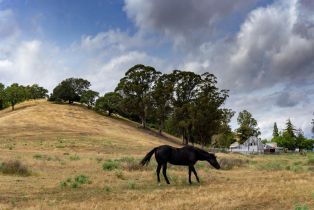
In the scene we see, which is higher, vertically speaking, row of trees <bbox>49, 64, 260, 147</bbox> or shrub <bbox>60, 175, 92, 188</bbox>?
row of trees <bbox>49, 64, 260, 147</bbox>

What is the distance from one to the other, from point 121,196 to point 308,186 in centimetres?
744

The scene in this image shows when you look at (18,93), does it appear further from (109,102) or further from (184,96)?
(184,96)

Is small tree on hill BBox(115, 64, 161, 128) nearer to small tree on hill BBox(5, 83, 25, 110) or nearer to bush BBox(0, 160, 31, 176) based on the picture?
small tree on hill BBox(5, 83, 25, 110)

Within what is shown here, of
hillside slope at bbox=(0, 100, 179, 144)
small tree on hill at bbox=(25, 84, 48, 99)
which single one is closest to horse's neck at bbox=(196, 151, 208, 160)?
hillside slope at bbox=(0, 100, 179, 144)

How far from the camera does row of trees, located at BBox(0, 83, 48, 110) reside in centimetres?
11531

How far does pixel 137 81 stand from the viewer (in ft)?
314

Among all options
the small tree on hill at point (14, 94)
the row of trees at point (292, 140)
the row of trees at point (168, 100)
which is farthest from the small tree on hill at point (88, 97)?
the row of trees at point (292, 140)

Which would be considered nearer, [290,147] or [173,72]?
[173,72]

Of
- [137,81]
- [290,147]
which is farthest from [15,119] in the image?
[290,147]

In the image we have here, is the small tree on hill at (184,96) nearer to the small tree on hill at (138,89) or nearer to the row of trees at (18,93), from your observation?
the small tree on hill at (138,89)

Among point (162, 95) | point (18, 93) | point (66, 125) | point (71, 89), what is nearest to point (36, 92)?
point (18, 93)

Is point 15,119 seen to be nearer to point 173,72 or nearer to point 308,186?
point 173,72

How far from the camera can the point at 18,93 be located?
11662 cm

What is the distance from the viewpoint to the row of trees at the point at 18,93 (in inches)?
4540
